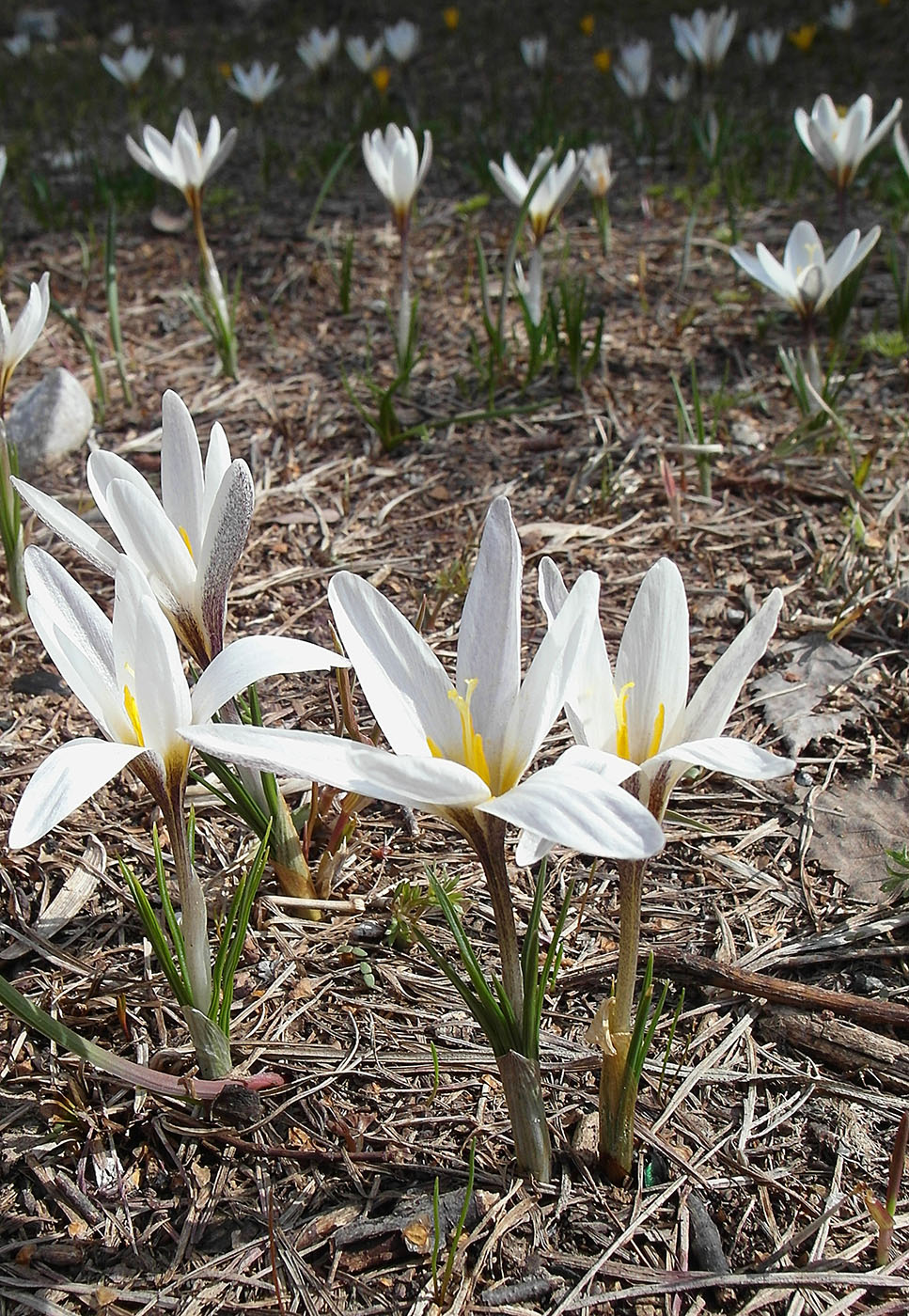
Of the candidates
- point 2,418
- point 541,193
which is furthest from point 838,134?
point 2,418

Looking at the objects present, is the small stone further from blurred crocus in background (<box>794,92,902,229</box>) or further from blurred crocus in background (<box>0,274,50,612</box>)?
blurred crocus in background (<box>794,92,902,229</box>)

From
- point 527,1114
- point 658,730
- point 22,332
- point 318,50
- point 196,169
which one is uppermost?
point 318,50

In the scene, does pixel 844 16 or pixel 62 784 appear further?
pixel 844 16

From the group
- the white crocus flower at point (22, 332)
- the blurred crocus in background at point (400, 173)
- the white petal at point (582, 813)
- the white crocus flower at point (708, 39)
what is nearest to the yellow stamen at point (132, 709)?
the white petal at point (582, 813)

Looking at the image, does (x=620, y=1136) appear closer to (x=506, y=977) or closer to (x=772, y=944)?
(x=506, y=977)

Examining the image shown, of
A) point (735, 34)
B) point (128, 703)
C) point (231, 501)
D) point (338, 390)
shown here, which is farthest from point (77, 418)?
point (735, 34)

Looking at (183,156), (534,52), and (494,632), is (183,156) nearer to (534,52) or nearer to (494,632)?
(494,632)

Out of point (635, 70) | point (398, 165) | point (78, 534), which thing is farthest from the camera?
point (635, 70)

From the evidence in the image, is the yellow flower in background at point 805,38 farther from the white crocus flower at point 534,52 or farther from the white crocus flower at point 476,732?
the white crocus flower at point 476,732
